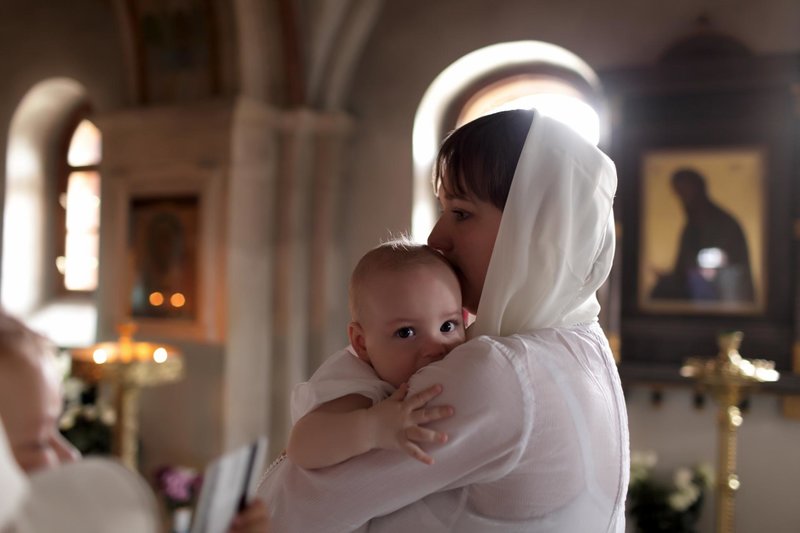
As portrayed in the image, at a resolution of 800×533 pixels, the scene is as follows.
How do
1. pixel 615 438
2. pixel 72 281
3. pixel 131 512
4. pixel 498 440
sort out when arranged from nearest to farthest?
1. pixel 131 512
2. pixel 498 440
3. pixel 615 438
4. pixel 72 281

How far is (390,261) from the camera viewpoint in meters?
1.52

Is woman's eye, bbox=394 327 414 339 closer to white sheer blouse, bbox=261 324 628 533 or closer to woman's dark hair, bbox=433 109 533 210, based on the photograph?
white sheer blouse, bbox=261 324 628 533

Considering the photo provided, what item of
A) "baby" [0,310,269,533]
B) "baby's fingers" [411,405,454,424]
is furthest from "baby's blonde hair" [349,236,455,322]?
"baby" [0,310,269,533]

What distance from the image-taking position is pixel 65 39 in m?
7.98

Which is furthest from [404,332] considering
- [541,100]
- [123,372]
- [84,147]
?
[84,147]

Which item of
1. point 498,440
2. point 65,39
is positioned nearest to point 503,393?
point 498,440

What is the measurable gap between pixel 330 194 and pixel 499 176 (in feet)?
17.6

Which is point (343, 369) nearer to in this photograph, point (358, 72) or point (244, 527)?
point (244, 527)

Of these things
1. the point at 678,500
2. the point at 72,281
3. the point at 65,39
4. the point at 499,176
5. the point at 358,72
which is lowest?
the point at 678,500

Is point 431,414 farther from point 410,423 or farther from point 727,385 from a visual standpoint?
point 727,385

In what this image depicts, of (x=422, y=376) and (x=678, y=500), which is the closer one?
(x=422, y=376)

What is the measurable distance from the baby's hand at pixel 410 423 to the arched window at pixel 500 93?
5319 mm

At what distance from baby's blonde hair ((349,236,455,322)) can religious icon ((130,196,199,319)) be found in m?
5.34

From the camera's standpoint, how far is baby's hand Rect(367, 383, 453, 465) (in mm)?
1233
